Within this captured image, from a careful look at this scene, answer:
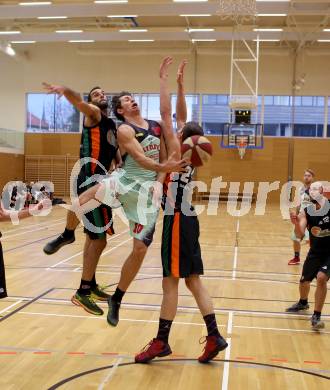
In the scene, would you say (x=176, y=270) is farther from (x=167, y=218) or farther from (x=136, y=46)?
(x=136, y=46)

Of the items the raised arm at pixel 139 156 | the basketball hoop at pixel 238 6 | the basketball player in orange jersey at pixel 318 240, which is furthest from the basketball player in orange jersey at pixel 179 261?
the basketball hoop at pixel 238 6

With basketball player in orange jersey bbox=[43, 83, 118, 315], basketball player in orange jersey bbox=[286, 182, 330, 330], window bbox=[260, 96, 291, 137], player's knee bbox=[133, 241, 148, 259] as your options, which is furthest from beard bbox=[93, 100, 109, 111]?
window bbox=[260, 96, 291, 137]

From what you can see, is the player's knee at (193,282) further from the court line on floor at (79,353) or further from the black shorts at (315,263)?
the black shorts at (315,263)

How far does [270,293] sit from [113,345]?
371 cm

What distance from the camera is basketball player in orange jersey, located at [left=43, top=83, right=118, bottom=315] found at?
5547mm

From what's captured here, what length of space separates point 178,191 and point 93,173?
877mm

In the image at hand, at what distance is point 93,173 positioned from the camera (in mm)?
5590

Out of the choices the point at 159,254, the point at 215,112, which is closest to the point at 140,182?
the point at 159,254

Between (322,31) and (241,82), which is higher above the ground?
(322,31)

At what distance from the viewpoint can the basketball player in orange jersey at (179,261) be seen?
543 cm

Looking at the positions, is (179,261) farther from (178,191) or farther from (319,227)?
(319,227)

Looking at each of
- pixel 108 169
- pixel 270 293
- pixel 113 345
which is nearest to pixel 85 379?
pixel 113 345

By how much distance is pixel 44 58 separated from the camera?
1244 inches

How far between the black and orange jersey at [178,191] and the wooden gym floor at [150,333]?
1.59 m
